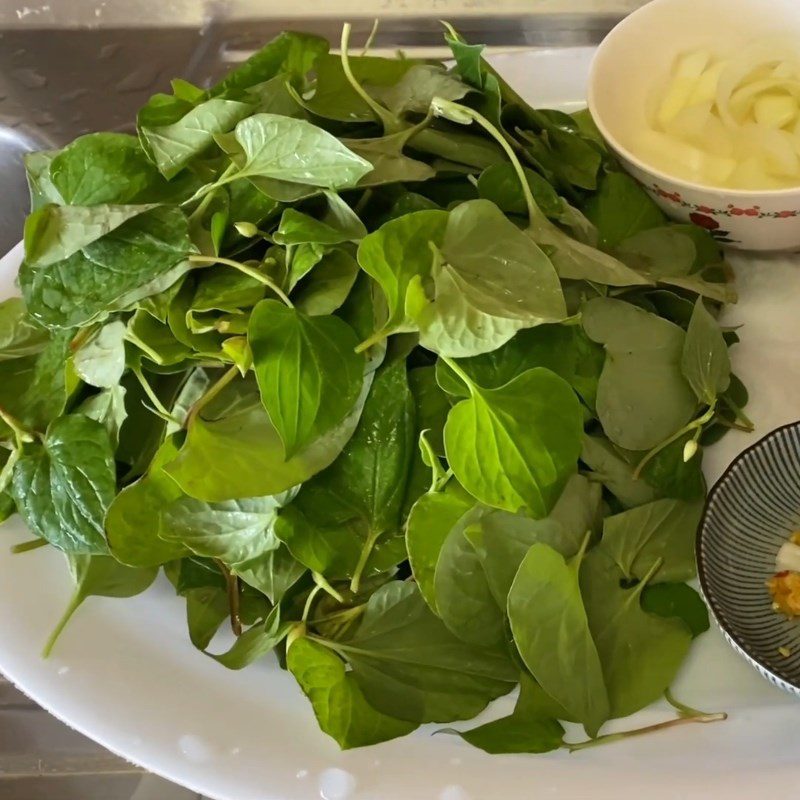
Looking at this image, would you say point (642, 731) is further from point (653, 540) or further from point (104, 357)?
point (104, 357)

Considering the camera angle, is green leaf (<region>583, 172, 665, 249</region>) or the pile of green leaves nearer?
the pile of green leaves

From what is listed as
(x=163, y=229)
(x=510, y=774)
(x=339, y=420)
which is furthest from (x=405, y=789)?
(x=163, y=229)

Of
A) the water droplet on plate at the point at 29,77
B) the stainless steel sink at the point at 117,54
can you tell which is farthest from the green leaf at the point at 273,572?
the water droplet on plate at the point at 29,77

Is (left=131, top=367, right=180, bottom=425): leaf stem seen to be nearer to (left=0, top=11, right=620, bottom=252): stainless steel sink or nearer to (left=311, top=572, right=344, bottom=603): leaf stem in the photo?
(left=311, top=572, right=344, bottom=603): leaf stem

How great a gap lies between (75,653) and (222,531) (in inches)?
4.6

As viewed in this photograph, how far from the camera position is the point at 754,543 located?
0.46 meters

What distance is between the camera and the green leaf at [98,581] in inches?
18.4

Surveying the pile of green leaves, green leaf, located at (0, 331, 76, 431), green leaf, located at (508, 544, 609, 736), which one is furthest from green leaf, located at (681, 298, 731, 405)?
green leaf, located at (0, 331, 76, 431)

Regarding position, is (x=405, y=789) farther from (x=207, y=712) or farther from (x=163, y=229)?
(x=163, y=229)

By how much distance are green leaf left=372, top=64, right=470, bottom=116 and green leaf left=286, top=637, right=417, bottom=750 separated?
291 millimetres

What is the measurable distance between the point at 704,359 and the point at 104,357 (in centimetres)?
30

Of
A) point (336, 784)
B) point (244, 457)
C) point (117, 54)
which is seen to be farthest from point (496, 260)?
point (117, 54)

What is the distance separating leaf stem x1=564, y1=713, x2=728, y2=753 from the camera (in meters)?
0.40

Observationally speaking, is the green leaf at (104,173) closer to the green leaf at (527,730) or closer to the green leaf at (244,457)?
the green leaf at (244,457)
